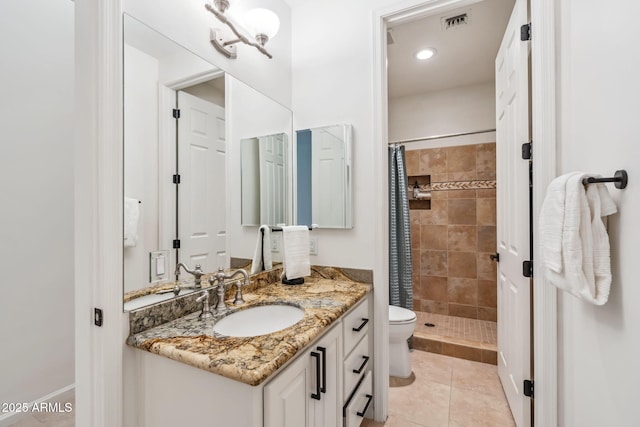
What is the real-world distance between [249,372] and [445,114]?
10.8 ft

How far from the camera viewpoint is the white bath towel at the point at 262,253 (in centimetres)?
164

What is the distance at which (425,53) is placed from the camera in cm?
250

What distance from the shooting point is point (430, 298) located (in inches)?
129

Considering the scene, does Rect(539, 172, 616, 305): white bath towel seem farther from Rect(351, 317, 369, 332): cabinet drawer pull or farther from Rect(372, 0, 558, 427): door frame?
Rect(351, 317, 369, 332): cabinet drawer pull

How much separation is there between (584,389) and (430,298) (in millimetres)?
2278

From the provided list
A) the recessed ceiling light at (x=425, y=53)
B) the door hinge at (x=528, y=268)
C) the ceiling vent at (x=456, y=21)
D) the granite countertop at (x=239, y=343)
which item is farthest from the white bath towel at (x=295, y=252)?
the recessed ceiling light at (x=425, y=53)

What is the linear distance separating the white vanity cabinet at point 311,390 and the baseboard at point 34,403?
1.82m

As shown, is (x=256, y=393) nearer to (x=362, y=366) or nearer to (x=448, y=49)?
(x=362, y=366)

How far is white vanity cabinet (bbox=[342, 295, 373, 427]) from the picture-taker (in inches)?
52.7

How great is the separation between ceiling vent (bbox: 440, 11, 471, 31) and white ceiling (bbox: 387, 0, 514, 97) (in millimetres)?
20

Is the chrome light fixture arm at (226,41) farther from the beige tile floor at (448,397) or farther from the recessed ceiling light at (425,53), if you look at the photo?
the beige tile floor at (448,397)

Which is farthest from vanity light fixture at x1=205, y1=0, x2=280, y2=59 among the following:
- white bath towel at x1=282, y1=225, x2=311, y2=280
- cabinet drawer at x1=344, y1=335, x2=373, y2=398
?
cabinet drawer at x1=344, y1=335, x2=373, y2=398

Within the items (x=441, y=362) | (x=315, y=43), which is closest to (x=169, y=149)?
(x=315, y=43)

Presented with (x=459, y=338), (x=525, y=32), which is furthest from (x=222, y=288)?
(x=459, y=338)
